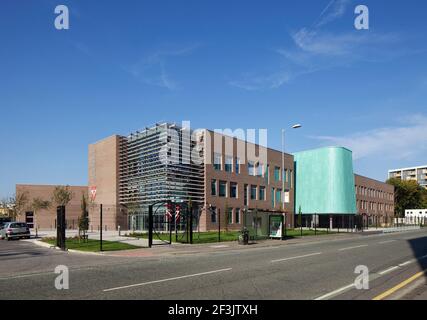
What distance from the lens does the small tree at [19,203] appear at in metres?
57.8

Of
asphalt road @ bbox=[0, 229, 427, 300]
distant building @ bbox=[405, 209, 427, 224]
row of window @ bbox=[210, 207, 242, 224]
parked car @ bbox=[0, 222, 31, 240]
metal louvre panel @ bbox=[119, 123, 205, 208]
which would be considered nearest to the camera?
asphalt road @ bbox=[0, 229, 427, 300]

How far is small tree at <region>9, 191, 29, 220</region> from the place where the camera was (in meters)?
57.8

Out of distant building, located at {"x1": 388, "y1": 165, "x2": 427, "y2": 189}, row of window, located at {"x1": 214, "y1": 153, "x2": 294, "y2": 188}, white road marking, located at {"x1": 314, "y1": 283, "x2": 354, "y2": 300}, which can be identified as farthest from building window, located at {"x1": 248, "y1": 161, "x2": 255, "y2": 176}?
distant building, located at {"x1": 388, "y1": 165, "x2": 427, "y2": 189}

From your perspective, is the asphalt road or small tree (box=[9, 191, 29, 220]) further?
small tree (box=[9, 191, 29, 220])

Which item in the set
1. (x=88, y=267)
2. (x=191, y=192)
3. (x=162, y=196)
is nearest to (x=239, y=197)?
(x=191, y=192)

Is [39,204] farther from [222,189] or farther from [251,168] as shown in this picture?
[251,168]

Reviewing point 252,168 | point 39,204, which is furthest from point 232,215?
point 39,204

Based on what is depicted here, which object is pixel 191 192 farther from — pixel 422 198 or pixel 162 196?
pixel 422 198

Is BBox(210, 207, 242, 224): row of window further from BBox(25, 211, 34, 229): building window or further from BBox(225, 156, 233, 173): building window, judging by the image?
BBox(25, 211, 34, 229): building window

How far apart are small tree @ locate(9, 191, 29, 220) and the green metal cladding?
1719 inches

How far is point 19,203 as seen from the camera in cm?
5744

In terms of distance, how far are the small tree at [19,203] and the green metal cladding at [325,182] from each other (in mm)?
43674

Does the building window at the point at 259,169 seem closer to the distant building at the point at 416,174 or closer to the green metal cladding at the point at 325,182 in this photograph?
the green metal cladding at the point at 325,182
